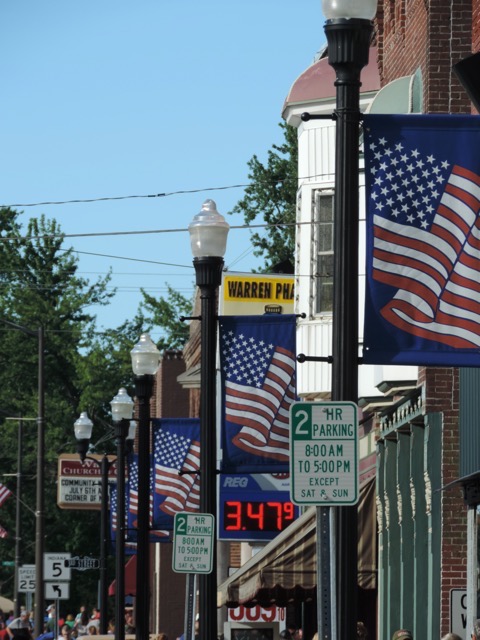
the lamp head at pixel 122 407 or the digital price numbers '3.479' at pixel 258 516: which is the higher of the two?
the lamp head at pixel 122 407

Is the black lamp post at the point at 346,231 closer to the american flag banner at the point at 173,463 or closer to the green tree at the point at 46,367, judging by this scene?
the american flag banner at the point at 173,463

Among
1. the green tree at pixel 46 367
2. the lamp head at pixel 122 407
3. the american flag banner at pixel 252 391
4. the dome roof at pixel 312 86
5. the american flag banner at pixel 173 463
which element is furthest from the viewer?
the green tree at pixel 46 367

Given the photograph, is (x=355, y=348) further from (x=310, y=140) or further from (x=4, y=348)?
(x=4, y=348)

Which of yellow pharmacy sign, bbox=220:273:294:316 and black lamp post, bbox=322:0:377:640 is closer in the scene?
black lamp post, bbox=322:0:377:640

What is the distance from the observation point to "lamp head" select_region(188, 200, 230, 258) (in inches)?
640

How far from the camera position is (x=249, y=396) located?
16.5 meters

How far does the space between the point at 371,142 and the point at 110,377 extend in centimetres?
6988

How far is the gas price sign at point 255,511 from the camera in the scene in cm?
2825

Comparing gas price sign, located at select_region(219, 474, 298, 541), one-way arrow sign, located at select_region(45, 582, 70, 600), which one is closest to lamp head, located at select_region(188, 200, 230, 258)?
gas price sign, located at select_region(219, 474, 298, 541)

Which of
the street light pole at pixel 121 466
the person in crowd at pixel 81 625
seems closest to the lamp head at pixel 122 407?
the street light pole at pixel 121 466

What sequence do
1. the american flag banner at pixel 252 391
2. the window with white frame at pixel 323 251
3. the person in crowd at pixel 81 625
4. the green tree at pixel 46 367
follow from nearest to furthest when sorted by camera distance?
the american flag banner at pixel 252 391 → the window with white frame at pixel 323 251 → the person in crowd at pixel 81 625 → the green tree at pixel 46 367

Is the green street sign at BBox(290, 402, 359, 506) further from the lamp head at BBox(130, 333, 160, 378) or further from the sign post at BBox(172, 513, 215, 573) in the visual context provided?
the lamp head at BBox(130, 333, 160, 378)

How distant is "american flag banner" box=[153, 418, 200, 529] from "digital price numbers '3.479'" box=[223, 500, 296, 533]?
520cm

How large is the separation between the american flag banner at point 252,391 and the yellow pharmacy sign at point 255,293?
19803 millimetres
